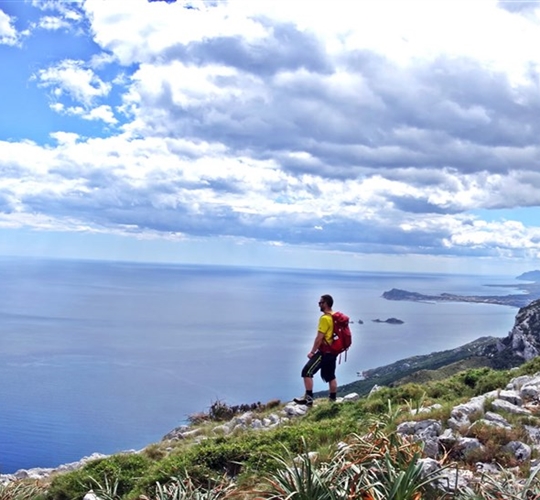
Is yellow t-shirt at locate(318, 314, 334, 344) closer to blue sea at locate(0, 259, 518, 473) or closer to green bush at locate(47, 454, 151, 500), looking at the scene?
green bush at locate(47, 454, 151, 500)

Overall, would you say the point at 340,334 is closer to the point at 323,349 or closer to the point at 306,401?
the point at 323,349

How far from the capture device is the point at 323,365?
42.1 feet

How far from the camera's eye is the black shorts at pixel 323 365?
42.0ft

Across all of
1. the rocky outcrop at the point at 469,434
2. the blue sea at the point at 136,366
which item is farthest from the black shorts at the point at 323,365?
the blue sea at the point at 136,366

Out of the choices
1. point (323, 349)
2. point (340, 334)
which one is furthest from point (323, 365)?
point (340, 334)

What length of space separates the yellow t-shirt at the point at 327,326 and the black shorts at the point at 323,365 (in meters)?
0.41

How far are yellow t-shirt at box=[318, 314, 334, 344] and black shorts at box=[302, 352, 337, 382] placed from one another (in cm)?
41

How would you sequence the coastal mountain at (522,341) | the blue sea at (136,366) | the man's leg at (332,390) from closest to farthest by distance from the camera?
the man's leg at (332,390)
the blue sea at (136,366)
the coastal mountain at (522,341)

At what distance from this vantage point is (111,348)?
397 feet

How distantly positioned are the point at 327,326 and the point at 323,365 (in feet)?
3.00

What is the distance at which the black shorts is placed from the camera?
1279 cm

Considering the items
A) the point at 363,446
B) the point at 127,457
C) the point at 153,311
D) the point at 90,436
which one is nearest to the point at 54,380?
the point at 90,436

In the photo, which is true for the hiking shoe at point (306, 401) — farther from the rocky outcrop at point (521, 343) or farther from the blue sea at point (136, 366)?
the rocky outcrop at point (521, 343)

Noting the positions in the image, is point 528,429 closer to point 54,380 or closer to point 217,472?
point 217,472
